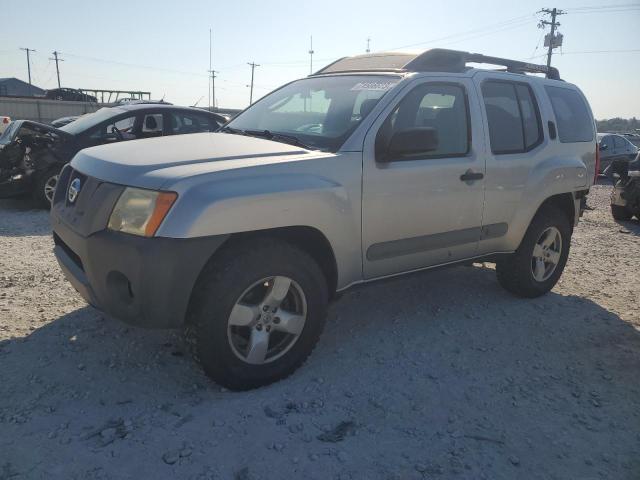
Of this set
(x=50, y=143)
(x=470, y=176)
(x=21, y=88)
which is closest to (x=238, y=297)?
(x=470, y=176)

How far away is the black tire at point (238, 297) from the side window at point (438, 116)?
1064 mm

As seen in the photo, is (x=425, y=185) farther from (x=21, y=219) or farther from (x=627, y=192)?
(x=627, y=192)

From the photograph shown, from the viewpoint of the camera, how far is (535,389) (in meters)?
3.29

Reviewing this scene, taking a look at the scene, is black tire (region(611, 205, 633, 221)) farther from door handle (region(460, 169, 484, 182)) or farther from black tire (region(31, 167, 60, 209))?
black tire (region(31, 167, 60, 209))

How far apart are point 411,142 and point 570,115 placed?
247 cm

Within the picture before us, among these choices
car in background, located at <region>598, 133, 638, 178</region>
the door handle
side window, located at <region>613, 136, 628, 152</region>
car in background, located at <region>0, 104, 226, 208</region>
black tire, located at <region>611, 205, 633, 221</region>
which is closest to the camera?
the door handle

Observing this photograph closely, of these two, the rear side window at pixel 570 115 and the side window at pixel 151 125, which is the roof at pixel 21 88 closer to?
the side window at pixel 151 125

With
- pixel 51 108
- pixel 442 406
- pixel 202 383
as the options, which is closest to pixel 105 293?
pixel 202 383

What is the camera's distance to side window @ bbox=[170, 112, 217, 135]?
8.41m

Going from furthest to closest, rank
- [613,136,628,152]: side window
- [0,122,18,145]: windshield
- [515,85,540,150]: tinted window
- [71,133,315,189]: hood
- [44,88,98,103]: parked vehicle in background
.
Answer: [44,88,98,103]: parked vehicle in background
[613,136,628,152]: side window
[0,122,18,145]: windshield
[515,85,540,150]: tinted window
[71,133,315,189]: hood

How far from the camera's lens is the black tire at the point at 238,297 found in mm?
2854

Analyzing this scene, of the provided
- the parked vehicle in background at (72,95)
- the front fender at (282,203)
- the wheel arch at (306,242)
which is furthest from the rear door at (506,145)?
the parked vehicle in background at (72,95)

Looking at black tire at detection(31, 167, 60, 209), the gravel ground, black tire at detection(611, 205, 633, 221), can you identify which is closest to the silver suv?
the gravel ground

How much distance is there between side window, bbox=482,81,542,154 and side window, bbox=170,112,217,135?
5.11m
